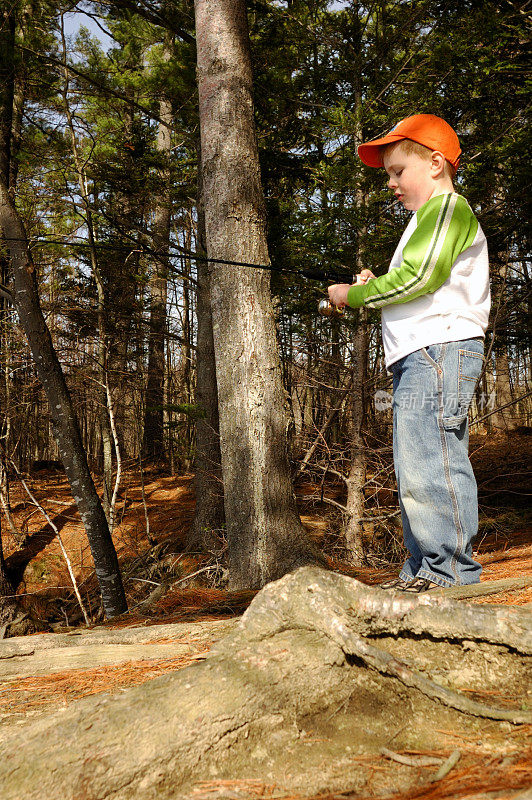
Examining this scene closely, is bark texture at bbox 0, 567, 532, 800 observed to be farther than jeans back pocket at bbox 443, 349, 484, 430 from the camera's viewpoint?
No

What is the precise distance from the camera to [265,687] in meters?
1.36

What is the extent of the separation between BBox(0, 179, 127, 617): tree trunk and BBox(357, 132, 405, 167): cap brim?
4.61 metres

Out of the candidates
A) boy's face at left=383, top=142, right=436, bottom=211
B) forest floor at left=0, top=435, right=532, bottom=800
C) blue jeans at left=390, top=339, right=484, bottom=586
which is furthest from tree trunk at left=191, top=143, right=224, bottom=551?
blue jeans at left=390, top=339, right=484, bottom=586

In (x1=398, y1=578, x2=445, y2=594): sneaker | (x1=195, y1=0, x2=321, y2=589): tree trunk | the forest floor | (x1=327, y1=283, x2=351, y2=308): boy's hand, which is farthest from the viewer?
(x1=195, y1=0, x2=321, y2=589): tree trunk

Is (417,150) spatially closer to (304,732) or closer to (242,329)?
(242,329)

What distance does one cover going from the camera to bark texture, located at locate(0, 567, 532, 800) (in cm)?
115

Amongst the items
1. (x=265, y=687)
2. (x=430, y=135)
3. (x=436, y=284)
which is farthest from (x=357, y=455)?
(x=265, y=687)

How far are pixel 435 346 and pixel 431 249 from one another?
1.34 ft

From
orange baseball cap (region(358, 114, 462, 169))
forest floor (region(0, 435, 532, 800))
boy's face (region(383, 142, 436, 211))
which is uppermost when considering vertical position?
orange baseball cap (region(358, 114, 462, 169))

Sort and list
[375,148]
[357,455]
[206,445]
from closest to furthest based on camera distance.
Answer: [375,148], [357,455], [206,445]

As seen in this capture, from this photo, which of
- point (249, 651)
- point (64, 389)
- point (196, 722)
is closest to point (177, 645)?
point (249, 651)

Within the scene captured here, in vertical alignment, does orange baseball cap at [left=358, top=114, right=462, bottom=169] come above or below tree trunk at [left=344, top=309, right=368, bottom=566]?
above

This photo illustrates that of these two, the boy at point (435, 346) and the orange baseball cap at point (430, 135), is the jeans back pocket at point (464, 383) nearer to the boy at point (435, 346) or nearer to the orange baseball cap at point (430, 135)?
the boy at point (435, 346)

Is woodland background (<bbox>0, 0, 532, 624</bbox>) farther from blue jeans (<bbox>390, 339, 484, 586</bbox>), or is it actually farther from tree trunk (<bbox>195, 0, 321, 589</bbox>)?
blue jeans (<bbox>390, 339, 484, 586</bbox>)
